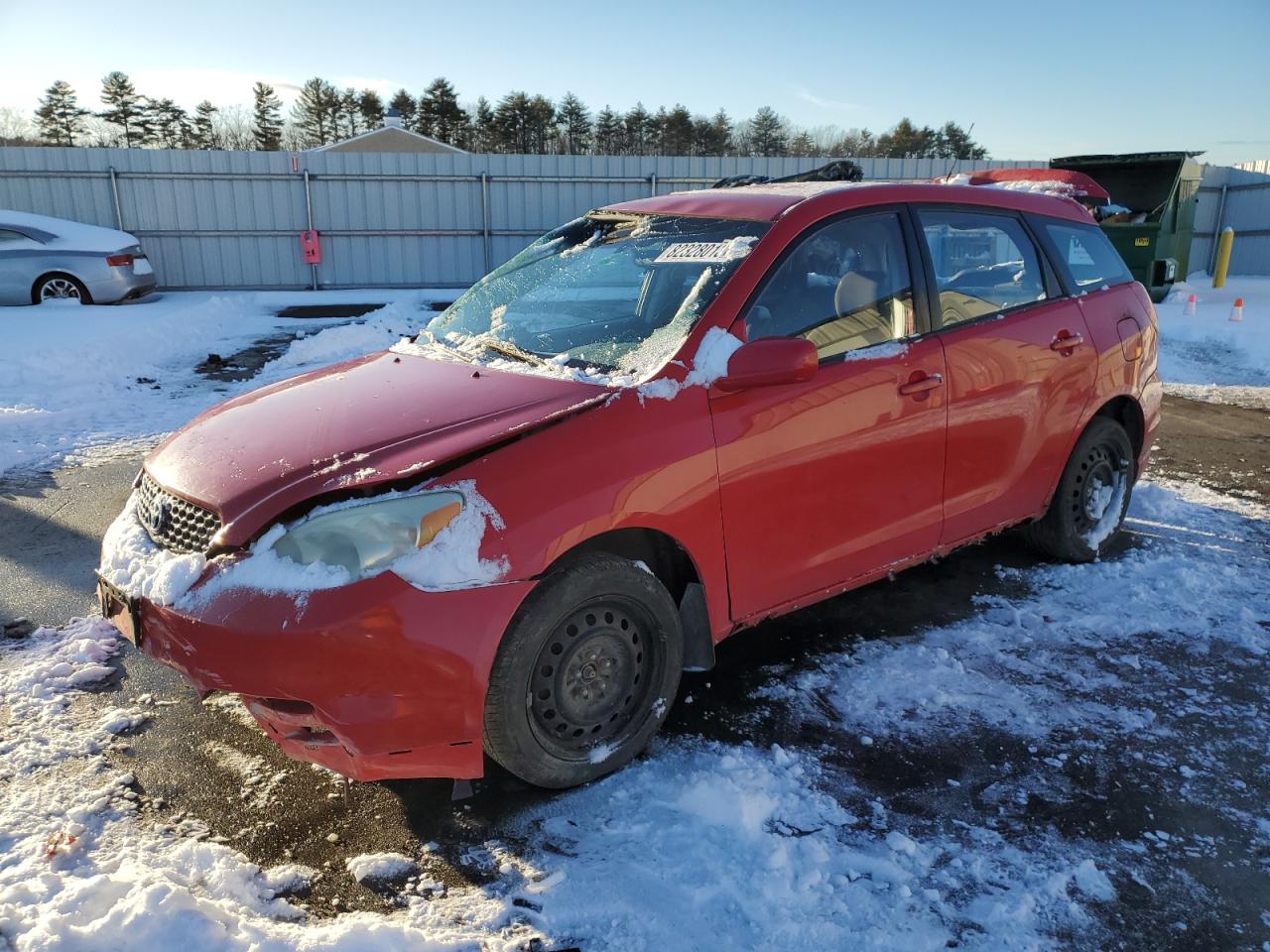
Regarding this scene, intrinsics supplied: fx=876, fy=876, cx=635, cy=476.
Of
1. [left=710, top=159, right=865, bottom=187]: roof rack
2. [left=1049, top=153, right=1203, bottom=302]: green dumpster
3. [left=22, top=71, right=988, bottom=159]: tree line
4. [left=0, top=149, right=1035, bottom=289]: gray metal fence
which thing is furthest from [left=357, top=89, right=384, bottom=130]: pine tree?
[left=710, top=159, right=865, bottom=187]: roof rack

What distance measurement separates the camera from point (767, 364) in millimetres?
2846

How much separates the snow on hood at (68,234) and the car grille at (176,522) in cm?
1213

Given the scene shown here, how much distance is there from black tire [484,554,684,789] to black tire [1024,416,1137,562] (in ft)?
8.33

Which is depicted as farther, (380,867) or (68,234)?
(68,234)

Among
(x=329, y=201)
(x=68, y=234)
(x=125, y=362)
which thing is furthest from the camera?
(x=329, y=201)

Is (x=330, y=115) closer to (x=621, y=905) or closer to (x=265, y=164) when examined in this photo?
(x=265, y=164)

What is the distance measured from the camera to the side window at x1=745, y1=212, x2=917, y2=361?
10.4ft

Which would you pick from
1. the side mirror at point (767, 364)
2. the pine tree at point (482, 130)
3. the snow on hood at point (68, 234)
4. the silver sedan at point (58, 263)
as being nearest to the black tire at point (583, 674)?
the side mirror at point (767, 364)

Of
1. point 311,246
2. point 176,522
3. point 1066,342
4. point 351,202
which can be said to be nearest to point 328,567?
point 176,522

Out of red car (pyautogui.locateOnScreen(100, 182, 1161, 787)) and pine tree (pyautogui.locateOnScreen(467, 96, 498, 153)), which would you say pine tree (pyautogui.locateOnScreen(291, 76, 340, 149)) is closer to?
pine tree (pyautogui.locateOnScreen(467, 96, 498, 153))

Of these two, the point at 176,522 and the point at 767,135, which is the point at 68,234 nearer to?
the point at 176,522

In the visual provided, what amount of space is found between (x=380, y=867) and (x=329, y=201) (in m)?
17.3

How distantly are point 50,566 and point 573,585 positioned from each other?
11.1 ft

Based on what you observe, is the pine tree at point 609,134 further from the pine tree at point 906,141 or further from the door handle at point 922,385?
the door handle at point 922,385
